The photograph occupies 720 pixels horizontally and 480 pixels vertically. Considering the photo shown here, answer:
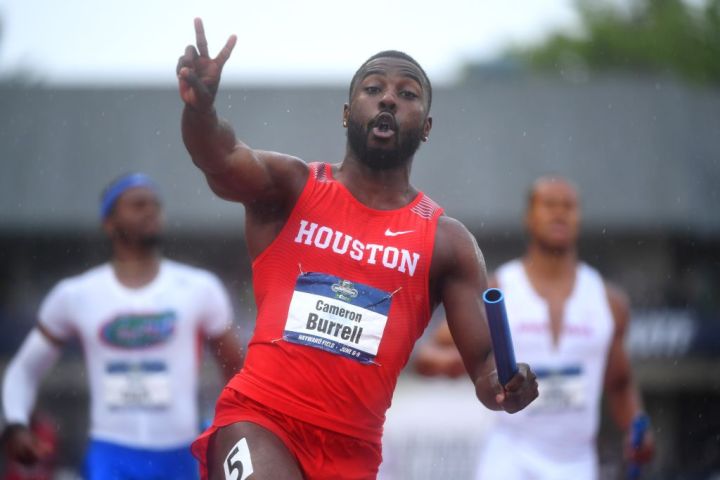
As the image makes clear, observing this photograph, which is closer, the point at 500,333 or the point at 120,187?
the point at 500,333

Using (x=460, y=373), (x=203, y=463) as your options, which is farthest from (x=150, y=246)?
(x=203, y=463)

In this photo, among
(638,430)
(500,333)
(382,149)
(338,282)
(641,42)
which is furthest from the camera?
(641,42)

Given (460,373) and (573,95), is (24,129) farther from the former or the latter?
(460,373)

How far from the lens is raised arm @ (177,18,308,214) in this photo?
3.95m

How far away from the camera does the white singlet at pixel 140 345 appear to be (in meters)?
6.81

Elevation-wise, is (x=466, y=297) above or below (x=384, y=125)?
below

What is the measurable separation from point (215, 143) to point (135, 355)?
3.12 m

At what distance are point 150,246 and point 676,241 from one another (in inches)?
721

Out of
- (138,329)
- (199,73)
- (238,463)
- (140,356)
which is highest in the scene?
(199,73)

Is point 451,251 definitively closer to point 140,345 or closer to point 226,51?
point 226,51

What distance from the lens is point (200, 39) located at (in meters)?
3.99

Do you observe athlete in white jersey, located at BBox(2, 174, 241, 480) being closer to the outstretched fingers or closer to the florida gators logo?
the florida gators logo

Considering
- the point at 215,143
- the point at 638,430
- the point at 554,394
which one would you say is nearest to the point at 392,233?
the point at 215,143

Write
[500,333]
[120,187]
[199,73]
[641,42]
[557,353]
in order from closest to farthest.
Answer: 1. [500,333]
2. [199,73]
3. [557,353]
4. [120,187]
5. [641,42]
